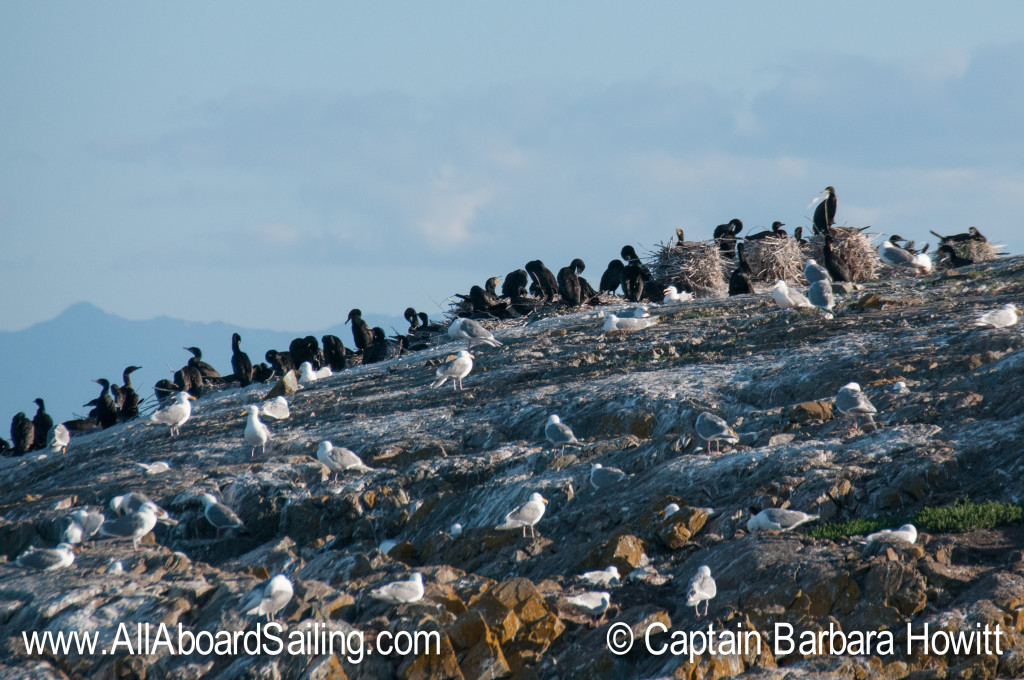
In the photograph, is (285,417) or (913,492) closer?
(913,492)

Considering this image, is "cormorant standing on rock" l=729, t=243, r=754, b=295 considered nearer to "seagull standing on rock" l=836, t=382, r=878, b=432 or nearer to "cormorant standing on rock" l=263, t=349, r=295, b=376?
"cormorant standing on rock" l=263, t=349, r=295, b=376

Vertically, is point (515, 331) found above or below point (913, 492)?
above

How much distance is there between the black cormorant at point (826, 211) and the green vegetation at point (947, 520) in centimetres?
1929

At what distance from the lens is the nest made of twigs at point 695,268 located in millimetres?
30453

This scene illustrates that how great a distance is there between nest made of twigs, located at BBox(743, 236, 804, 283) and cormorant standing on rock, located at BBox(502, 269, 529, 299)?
21.0ft

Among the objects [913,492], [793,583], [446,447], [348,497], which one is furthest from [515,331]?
[793,583]

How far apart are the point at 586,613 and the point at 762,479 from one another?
3.44 metres

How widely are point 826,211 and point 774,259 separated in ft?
6.36

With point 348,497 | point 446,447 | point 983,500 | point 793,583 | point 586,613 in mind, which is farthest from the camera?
point 446,447

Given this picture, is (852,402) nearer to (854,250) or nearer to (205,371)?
(854,250)

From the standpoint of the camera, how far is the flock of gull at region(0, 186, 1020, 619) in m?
10.2

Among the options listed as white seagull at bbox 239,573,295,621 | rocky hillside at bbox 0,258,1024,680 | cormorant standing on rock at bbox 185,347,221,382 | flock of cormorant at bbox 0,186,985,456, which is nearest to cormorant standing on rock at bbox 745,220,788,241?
flock of cormorant at bbox 0,186,985,456

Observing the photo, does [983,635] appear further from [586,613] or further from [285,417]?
[285,417]

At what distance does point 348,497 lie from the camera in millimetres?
14898
